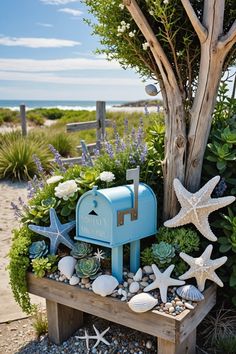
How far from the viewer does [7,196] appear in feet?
22.2

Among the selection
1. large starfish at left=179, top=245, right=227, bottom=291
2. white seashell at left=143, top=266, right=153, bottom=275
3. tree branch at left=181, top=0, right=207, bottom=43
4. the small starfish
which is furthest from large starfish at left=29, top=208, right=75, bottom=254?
tree branch at left=181, top=0, right=207, bottom=43

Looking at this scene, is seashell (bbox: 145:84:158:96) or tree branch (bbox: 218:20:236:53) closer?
tree branch (bbox: 218:20:236:53)

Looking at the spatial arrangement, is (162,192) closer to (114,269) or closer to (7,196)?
(114,269)

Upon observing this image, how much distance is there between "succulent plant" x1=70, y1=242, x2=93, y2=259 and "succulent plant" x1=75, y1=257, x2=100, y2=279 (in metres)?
0.09

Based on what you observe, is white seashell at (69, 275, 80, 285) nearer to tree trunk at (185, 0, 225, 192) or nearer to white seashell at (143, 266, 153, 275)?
white seashell at (143, 266, 153, 275)

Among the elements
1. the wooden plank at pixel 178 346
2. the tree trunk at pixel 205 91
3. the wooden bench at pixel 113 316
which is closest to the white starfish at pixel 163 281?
the wooden bench at pixel 113 316

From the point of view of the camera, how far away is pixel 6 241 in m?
4.75

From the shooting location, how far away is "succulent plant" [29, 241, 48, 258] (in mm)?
2668

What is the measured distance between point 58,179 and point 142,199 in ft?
2.64

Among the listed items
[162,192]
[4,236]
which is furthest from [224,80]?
[4,236]

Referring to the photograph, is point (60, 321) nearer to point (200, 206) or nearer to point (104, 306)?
point (104, 306)

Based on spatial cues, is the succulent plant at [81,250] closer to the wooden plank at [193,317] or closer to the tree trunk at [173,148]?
the tree trunk at [173,148]

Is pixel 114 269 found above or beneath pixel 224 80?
beneath

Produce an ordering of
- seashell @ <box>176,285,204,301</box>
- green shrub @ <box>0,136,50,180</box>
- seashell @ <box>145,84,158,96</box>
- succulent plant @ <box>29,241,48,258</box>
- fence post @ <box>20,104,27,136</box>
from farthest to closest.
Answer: fence post @ <box>20,104,27,136</box> < green shrub @ <box>0,136,50,180</box> < seashell @ <box>145,84,158,96</box> < succulent plant @ <box>29,241,48,258</box> < seashell @ <box>176,285,204,301</box>
